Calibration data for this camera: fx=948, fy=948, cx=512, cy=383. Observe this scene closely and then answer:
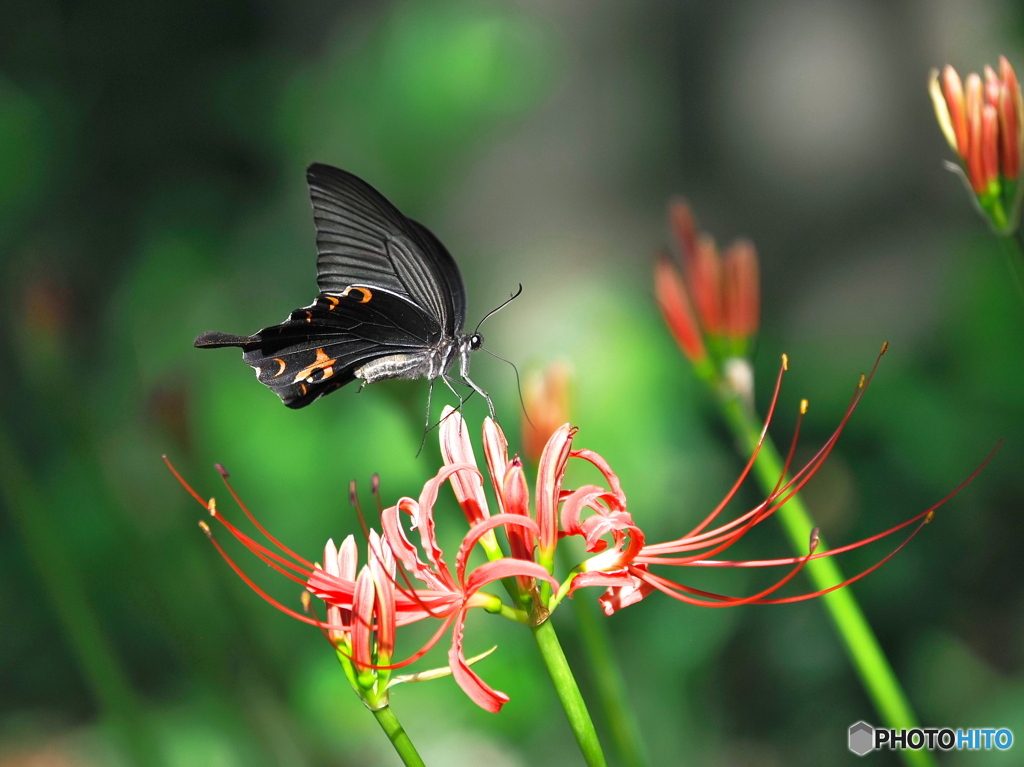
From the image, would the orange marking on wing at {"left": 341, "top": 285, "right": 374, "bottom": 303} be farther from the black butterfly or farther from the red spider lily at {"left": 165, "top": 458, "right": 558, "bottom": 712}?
the red spider lily at {"left": 165, "top": 458, "right": 558, "bottom": 712}

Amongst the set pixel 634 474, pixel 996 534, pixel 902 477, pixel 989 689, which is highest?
pixel 634 474

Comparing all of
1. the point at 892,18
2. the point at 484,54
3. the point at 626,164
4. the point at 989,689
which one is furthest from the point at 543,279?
the point at 989,689

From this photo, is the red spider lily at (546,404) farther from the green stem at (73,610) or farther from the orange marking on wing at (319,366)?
the green stem at (73,610)

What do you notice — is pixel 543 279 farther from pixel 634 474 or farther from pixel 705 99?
pixel 634 474

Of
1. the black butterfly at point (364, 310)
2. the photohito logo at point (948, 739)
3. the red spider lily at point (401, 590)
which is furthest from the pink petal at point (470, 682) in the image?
the photohito logo at point (948, 739)

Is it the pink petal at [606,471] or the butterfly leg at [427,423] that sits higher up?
the butterfly leg at [427,423]

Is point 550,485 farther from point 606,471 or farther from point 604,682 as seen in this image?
point 604,682
